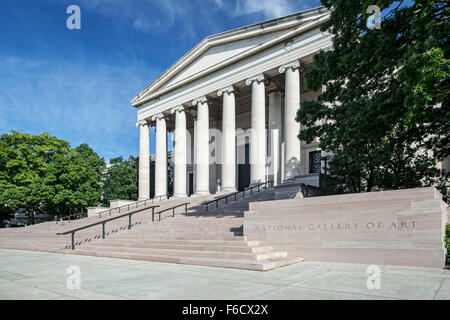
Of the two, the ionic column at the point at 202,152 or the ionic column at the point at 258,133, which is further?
the ionic column at the point at 202,152

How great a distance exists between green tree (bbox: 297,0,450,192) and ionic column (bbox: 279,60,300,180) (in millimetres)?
6770

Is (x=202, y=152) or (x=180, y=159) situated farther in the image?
(x=180, y=159)

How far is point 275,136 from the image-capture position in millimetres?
28734

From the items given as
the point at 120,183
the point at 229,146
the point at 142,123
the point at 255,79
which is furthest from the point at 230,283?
the point at 120,183

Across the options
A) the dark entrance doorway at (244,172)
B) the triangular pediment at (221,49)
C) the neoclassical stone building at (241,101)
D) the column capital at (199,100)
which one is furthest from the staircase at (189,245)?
the dark entrance doorway at (244,172)

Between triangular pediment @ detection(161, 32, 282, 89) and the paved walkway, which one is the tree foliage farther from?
the paved walkway

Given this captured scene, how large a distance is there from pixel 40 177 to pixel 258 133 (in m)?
27.7

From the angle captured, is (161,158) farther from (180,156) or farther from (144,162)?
(180,156)

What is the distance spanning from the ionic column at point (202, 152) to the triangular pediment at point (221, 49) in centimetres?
352

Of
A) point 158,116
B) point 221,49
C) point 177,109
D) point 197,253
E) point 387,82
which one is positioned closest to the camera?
point 197,253

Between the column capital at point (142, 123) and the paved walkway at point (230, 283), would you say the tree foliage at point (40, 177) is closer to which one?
the column capital at point (142, 123)

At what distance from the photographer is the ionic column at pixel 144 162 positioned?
122ft

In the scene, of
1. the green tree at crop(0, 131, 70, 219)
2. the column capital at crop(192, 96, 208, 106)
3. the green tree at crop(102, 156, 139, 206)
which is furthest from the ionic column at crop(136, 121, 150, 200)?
the green tree at crop(102, 156, 139, 206)
